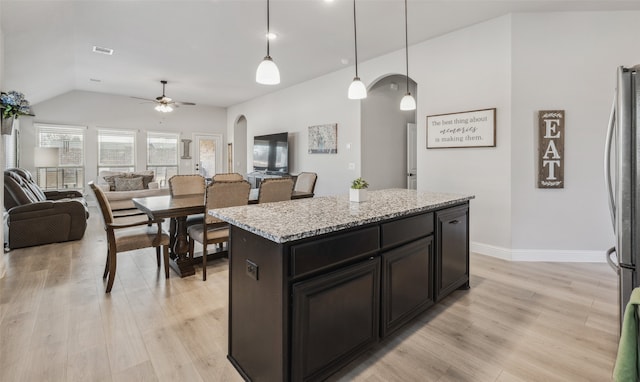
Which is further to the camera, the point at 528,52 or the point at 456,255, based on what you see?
the point at 528,52

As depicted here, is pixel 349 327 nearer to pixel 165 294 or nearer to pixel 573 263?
pixel 165 294

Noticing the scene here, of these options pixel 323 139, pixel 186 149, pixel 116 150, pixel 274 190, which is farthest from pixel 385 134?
pixel 116 150

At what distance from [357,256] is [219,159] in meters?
8.96

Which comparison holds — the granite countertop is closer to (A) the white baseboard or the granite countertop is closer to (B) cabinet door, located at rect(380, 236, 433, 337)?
(B) cabinet door, located at rect(380, 236, 433, 337)

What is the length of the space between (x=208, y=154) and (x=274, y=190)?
7.10m

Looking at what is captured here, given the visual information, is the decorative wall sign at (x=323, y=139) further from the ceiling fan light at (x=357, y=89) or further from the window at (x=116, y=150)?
the window at (x=116, y=150)

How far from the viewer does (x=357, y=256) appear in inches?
66.8

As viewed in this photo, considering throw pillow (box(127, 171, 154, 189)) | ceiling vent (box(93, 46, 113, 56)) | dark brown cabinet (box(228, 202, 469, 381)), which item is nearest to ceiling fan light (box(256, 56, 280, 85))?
dark brown cabinet (box(228, 202, 469, 381))

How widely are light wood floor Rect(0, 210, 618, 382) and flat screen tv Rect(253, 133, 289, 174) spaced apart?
3.97 metres

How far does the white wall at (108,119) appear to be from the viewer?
7082 millimetres

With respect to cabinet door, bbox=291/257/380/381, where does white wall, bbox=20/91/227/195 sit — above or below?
above

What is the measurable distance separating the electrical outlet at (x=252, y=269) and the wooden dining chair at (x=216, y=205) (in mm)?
1534

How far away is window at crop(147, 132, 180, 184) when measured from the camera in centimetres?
872

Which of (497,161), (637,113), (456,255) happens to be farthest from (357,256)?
(497,161)
